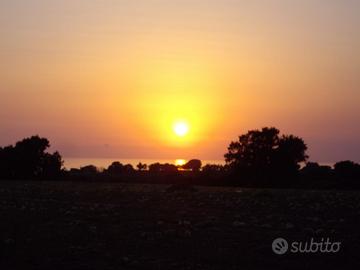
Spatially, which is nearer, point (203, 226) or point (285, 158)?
point (203, 226)

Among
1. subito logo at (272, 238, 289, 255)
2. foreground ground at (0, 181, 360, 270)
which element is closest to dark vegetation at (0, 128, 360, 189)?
foreground ground at (0, 181, 360, 270)

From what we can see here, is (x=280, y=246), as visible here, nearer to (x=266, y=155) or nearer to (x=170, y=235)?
(x=170, y=235)

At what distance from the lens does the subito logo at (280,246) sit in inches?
501

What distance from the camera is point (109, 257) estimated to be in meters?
12.3

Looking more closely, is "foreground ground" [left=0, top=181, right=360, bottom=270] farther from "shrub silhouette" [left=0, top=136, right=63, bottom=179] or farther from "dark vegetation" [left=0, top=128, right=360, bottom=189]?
→ "shrub silhouette" [left=0, top=136, right=63, bottom=179]

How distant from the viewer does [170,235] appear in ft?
48.8

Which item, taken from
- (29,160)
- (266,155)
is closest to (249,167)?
(266,155)

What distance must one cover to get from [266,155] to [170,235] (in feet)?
146

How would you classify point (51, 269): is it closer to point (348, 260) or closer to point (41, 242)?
point (41, 242)

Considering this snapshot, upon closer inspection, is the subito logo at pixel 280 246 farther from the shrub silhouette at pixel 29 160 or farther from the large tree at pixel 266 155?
the shrub silhouette at pixel 29 160

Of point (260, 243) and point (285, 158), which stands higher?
point (285, 158)

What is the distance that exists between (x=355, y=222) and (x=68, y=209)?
10.3 meters

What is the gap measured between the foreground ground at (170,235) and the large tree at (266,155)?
34.9m

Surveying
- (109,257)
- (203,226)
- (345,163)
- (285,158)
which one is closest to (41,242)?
(109,257)
